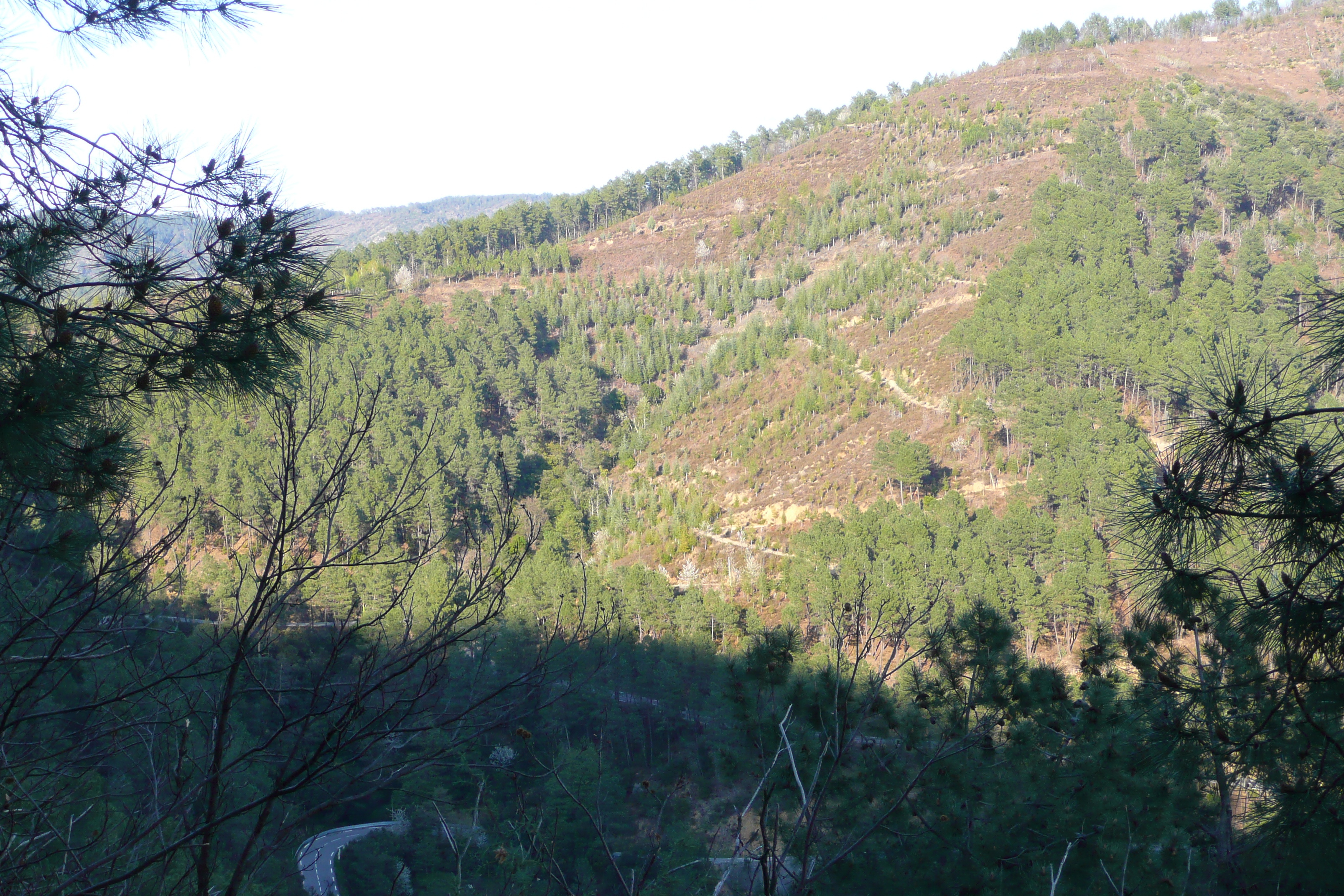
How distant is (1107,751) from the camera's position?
5.95m

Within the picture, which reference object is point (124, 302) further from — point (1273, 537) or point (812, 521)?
point (812, 521)

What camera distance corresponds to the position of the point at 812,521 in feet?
81.8

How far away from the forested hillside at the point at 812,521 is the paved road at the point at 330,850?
43 cm

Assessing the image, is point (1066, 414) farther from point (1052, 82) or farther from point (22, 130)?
point (1052, 82)

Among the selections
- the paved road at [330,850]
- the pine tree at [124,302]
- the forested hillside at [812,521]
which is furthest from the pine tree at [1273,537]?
the paved road at [330,850]

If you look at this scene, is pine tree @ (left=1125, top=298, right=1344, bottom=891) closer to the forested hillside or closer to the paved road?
the forested hillside

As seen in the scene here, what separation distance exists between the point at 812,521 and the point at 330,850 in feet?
51.4

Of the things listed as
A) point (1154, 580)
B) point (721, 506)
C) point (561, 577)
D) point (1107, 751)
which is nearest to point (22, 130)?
point (1154, 580)

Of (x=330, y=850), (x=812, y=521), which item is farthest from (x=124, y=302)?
(x=812, y=521)

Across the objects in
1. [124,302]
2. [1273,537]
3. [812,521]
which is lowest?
[812,521]

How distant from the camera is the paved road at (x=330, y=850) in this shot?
11.2m

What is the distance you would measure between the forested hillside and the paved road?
0.43 metres

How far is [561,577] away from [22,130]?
644 inches

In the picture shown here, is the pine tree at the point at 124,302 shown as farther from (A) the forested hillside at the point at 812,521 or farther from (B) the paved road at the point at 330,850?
(B) the paved road at the point at 330,850
